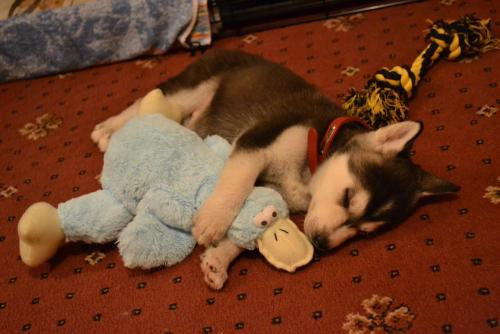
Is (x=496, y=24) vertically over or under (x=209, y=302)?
over

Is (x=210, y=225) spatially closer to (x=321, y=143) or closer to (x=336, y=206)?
(x=336, y=206)

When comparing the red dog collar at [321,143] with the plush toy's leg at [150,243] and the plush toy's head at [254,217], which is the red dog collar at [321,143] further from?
the plush toy's leg at [150,243]

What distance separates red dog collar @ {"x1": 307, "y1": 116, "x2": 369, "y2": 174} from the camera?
225 centimetres

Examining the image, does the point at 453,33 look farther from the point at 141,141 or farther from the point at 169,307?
the point at 169,307

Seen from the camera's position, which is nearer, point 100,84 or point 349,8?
point 100,84

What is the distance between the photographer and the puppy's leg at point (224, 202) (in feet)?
6.78

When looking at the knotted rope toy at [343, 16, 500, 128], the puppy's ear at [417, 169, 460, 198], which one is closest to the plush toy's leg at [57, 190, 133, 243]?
the puppy's ear at [417, 169, 460, 198]

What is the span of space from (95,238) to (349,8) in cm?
264

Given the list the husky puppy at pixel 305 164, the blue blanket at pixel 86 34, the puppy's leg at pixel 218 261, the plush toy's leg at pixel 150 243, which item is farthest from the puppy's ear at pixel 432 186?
the blue blanket at pixel 86 34

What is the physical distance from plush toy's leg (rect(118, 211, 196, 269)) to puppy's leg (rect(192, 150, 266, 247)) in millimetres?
120

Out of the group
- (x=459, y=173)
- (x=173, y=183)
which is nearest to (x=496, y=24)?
(x=459, y=173)

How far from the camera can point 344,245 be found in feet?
7.38

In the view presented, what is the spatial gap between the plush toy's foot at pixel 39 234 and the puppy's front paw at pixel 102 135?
0.77 metres

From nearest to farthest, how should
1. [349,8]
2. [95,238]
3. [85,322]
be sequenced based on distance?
[85,322], [95,238], [349,8]
